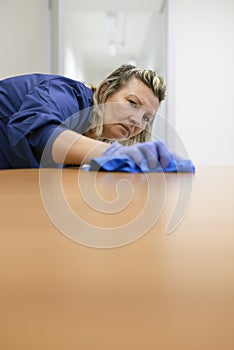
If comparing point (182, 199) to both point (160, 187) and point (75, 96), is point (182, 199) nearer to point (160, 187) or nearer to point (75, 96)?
point (160, 187)

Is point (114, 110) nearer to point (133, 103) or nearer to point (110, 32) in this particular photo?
point (133, 103)

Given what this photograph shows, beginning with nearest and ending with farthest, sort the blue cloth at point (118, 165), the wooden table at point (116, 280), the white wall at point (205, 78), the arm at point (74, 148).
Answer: the wooden table at point (116, 280) < the blue cloth at point (118, 165) < the arm at point (74, 148) < the white wall at point (205, 78)

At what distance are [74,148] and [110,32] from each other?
5.10m

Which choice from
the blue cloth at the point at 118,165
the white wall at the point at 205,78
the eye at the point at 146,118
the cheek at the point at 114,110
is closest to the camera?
the blue cloth at the point at 118,165

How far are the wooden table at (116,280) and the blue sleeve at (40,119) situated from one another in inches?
22.6

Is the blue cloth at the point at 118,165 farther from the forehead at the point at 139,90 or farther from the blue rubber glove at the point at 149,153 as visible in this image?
the forehead at the point at 139,90

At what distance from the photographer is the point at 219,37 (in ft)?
10.4

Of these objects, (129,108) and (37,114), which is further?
(129,108)

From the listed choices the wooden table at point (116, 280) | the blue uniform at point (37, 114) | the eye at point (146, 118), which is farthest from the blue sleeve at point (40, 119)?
the wooden table at point (116, 280)

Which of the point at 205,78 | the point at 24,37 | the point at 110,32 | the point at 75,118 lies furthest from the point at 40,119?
the point at 110,32

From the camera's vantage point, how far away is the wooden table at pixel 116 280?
9 cm

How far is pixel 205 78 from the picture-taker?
3.16 meters

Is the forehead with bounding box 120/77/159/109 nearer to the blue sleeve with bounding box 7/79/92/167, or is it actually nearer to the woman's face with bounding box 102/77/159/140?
the woman's face with bounding box 102/77/159/140

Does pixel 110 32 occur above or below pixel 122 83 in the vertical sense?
above
